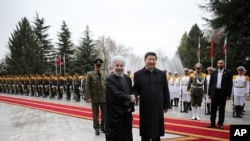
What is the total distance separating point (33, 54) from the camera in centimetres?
4606

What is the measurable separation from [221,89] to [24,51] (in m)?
41.9

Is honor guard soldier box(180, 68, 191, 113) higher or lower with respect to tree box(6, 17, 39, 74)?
lower

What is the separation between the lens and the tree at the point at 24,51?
45.6m

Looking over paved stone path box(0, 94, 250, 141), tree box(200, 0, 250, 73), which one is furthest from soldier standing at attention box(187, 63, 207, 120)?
tree box(200, 0, 250, 73)

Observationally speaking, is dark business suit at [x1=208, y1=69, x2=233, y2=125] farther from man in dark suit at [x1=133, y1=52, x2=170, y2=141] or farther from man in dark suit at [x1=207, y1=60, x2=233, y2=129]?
man in dark suit at [x1=133, y1=52, x2=170, y2=141]

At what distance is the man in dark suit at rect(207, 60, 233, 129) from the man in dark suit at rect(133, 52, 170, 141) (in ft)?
12.8

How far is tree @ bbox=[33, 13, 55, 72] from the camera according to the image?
49719mm

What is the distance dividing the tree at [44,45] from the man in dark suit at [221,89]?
43011 millimetres

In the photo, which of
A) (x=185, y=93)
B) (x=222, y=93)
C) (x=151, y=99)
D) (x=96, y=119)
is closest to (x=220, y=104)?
(x=222, y=93)

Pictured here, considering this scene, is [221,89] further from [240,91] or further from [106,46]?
[106,46]

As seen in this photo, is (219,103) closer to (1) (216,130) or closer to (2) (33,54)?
(1) (216,130)

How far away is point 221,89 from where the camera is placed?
862 cm

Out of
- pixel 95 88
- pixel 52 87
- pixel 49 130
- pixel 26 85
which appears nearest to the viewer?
pixel 95 88

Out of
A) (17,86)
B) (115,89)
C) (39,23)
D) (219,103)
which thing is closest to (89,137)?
(115,89)
